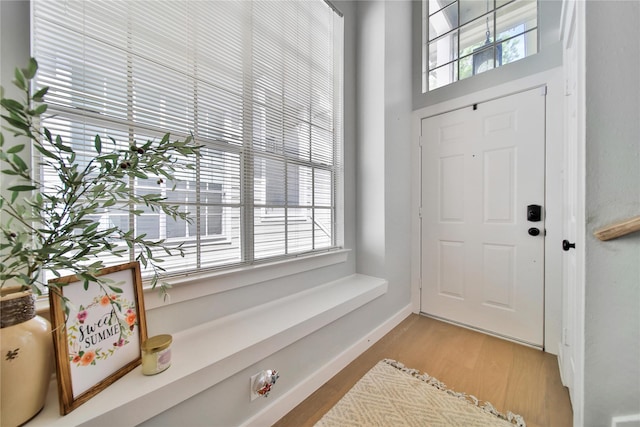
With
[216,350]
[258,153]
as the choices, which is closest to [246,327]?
→ [216,350]

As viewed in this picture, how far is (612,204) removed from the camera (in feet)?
3.26

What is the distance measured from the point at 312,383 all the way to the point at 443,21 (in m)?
3.37

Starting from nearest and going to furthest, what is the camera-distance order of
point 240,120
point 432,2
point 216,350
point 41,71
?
1. point 41,71
2. point 216,350
3. point 240,120
4. point 432,2

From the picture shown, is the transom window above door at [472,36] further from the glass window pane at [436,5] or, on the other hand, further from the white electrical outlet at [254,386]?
the white electrical outlet at [254,386]

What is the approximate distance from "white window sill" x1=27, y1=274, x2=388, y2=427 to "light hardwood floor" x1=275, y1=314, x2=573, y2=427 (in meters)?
0.40

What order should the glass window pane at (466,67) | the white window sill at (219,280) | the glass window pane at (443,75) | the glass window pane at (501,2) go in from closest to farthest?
the white window sill at (219,280)
the glass window pane at (501,2)
the glass window pane at (466,67)
the glass window pane at (443,75)

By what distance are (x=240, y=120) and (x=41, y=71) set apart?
0.77 meters

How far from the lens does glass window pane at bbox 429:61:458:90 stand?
97.8 inches

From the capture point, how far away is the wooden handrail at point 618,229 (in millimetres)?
908

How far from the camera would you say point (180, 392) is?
0.93 meters

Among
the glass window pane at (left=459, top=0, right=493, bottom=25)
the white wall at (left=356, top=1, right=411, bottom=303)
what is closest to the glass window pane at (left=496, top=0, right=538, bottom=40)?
the glass window pane at (left=459, top=0, right=493, bottom=25)

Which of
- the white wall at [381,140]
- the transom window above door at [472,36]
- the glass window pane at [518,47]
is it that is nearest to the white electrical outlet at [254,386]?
the white wall at [381,140]

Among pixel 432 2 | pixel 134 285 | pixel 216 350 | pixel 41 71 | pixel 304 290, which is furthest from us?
pixel 432 2

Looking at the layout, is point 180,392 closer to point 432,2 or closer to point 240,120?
point 240,120
